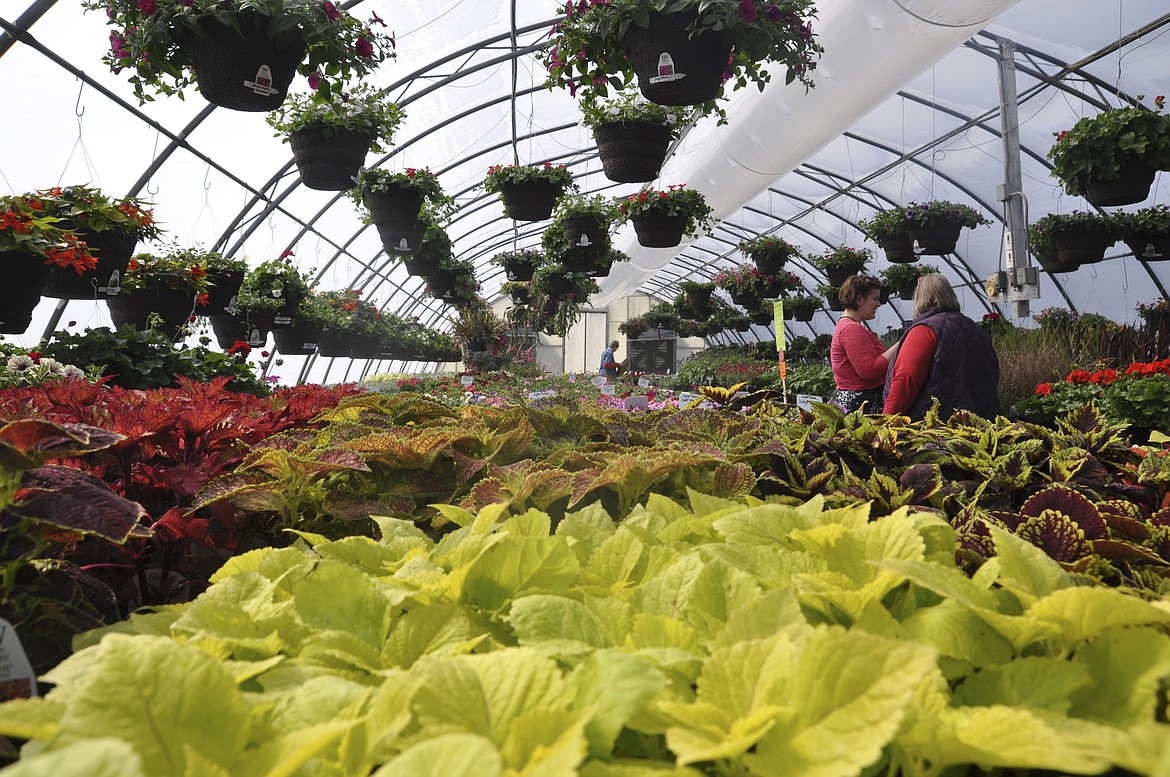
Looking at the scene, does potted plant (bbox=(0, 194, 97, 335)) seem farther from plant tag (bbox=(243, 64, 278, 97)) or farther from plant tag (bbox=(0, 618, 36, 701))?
plant tag (bbox=(0, 618, 36, 701))

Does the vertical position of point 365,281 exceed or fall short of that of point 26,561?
it exceeds it

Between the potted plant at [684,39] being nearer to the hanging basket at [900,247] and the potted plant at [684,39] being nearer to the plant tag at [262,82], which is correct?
the plant tag at [262,82]

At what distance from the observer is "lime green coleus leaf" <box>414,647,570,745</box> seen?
1.34ft


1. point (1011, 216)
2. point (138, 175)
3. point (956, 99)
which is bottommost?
point (1011, 216)

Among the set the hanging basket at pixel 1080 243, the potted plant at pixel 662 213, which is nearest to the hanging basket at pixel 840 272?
the hanging basket at pixel 1080 243

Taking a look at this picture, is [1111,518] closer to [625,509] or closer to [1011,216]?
[625,509]

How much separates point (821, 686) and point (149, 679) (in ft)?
1.22

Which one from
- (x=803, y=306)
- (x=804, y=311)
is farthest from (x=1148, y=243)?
(x=804, y=311)

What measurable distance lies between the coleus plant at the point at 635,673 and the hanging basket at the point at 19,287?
3.22m

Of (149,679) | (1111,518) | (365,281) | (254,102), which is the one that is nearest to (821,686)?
(149,679)

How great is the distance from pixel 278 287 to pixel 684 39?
5.16m

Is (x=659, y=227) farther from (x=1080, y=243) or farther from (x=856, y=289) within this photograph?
(x=1080, y=243)

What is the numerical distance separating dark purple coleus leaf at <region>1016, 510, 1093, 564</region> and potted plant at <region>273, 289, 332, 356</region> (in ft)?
24.2

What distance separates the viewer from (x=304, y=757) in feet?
1.20
